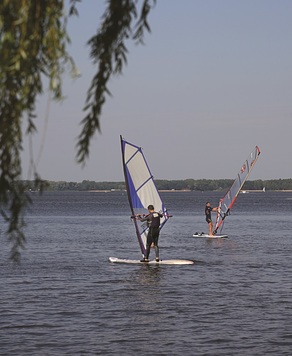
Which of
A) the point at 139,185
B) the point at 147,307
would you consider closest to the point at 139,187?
the point at 139,185

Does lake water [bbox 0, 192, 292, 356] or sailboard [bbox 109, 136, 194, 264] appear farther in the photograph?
sailboard [bbox 109, 136, 194, 264]

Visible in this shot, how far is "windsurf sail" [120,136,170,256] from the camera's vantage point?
25797 mm

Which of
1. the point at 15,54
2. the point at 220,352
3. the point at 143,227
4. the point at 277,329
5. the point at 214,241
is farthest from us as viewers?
the point at 214,241

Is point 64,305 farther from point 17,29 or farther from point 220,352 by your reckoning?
point 17,29

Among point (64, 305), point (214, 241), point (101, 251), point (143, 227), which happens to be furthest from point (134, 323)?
point (214, 241)

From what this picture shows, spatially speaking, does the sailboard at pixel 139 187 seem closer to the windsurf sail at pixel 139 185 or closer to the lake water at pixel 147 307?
the windsurf sail at pixel 139 185

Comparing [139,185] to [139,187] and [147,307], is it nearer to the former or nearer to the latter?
[139,187]

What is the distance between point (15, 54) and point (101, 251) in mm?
29932

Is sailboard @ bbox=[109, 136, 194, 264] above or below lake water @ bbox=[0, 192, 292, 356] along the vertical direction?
above

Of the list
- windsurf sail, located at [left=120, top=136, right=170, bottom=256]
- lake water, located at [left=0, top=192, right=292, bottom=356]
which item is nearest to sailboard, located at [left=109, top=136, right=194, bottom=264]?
windsurf sail, located at [left=120, top=136, right=170, bottom=256]

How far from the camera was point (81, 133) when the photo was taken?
432 cm

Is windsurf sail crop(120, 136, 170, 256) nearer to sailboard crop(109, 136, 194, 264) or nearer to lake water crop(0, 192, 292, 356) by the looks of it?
sailboard crop(109, 136, 194, 264)

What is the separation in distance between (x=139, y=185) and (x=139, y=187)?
0.06 meters

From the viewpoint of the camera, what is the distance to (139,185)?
87.4ft
